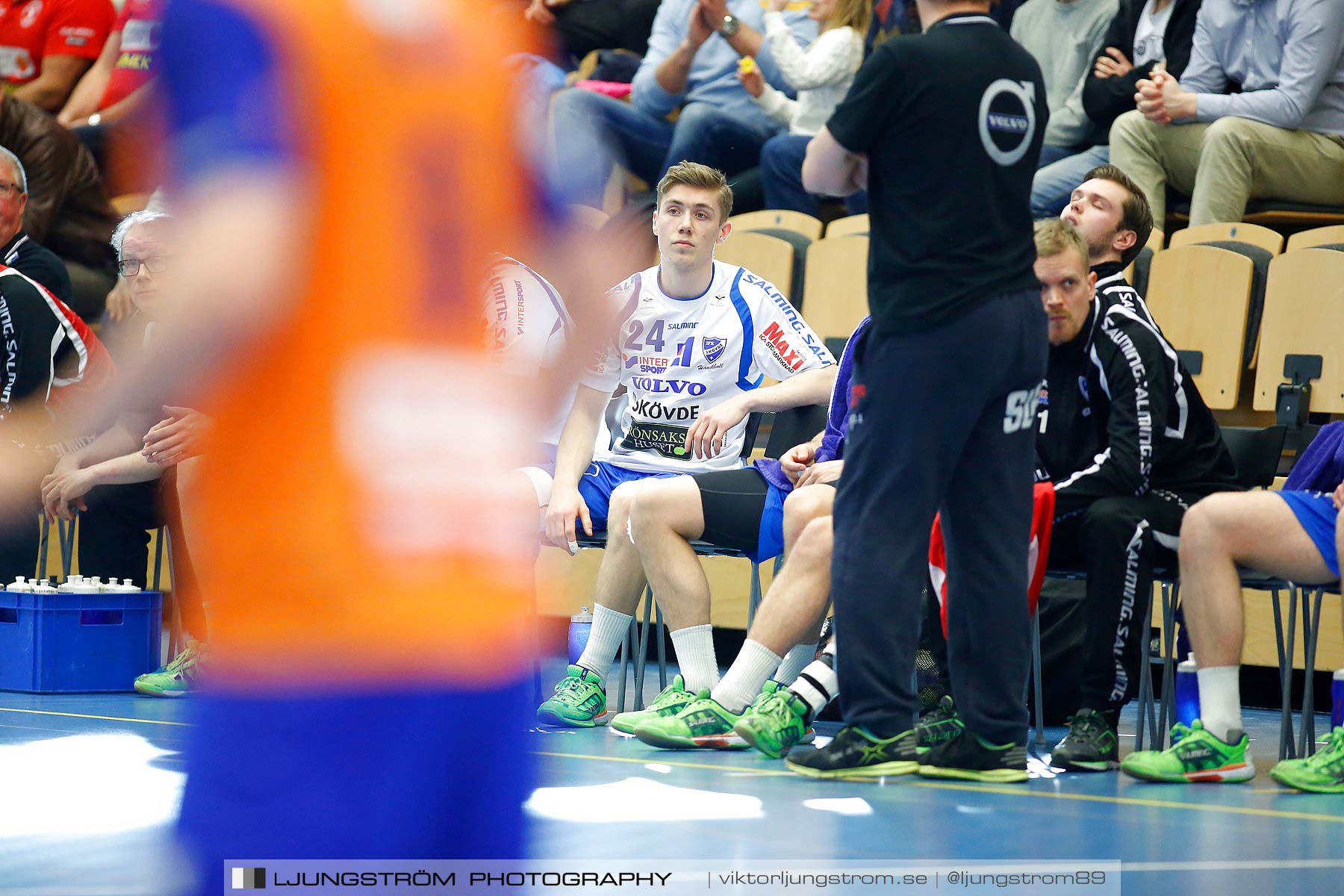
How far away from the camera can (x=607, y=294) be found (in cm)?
129

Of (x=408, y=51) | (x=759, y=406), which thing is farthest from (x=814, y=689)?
(x=408, y=51)

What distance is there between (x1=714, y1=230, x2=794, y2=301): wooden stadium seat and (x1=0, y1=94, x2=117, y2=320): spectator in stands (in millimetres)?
3095

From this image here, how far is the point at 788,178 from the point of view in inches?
283

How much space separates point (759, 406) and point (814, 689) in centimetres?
101

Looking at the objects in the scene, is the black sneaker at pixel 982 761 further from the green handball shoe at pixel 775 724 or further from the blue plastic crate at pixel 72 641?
the blue plastic crate at pixel 72 641

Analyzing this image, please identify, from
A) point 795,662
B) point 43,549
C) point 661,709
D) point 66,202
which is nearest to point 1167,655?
point 795,662

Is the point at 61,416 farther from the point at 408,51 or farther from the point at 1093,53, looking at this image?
the point at 1093,53

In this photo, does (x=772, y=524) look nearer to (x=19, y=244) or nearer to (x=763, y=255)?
(x=763, y=255)

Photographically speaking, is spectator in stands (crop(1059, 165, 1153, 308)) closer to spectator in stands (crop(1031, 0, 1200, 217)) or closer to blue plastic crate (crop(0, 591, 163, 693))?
spectator in stands (crop(1031, 0, 1200, 217))

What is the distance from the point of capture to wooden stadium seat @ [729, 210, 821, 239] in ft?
22.5

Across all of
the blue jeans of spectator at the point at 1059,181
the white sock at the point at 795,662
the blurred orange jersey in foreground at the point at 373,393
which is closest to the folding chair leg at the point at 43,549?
the white sock at the point at 795,662

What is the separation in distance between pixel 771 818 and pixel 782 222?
170 inches

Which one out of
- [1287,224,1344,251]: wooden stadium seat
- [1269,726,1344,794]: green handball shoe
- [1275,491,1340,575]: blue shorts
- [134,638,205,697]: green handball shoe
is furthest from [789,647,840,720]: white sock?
[1287,224,1344,251]: wooden stadium seat

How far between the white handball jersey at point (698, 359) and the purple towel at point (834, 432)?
0.33 meters
